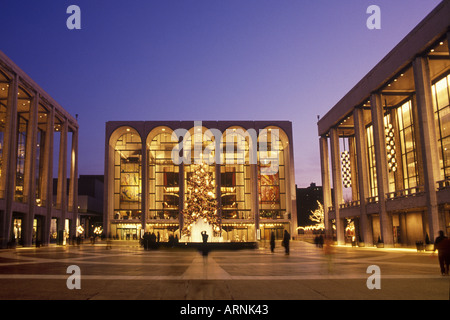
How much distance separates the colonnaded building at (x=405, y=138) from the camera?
31.1m

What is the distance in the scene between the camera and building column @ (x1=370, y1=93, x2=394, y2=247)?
39.1m

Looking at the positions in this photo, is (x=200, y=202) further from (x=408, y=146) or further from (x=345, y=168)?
(x=408, y=146)

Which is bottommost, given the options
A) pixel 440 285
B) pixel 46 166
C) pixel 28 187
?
pixel 440 285

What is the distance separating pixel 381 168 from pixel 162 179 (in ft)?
156

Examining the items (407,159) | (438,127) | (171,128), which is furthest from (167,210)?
(438,127)

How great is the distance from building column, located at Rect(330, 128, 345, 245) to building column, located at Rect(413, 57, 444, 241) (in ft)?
67.3

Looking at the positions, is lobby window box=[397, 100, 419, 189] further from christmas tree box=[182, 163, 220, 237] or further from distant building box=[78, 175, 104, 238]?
distant building box=[78, 175, 104, 238]

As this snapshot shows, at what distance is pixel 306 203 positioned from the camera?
135750 mm

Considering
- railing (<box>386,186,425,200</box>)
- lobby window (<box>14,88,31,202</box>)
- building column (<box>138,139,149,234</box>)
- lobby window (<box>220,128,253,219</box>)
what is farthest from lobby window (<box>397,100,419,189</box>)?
lobby window (<box>14,88,31,202</box>)

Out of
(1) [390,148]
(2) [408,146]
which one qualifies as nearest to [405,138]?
(2) [408,146]
